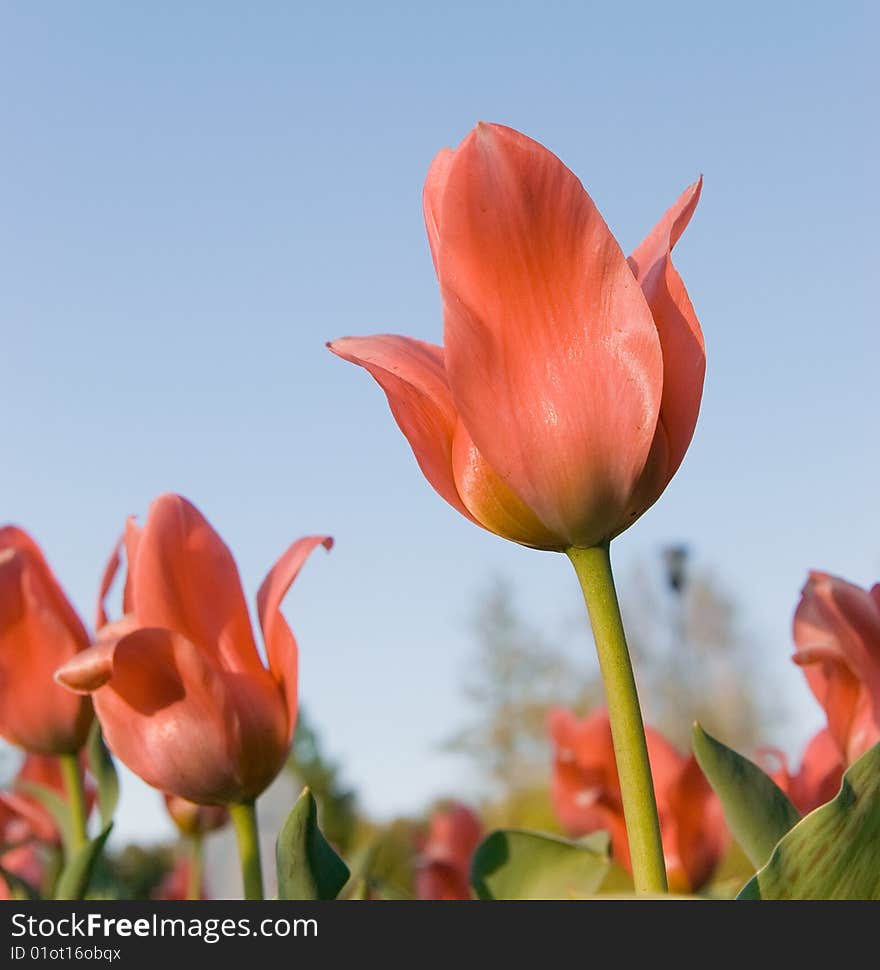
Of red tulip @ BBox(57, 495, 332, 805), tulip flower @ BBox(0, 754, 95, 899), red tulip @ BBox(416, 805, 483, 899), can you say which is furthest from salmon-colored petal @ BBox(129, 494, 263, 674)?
tulip flower @ BBox(0, 754, 95, 899)

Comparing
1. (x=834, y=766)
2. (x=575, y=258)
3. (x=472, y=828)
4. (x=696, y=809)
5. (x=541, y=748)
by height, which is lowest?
(x=541, y=748)

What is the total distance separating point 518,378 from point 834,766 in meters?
0.51

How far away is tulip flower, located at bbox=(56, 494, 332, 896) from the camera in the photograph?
74 centimetres

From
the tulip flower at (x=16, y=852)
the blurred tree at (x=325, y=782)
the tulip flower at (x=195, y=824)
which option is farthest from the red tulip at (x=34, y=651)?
the blurred tree at (x=325, y=782)

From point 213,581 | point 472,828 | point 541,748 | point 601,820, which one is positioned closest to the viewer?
point 213,581

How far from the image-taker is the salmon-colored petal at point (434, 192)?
2.00ft

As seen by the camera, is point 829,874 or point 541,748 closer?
point 829,874

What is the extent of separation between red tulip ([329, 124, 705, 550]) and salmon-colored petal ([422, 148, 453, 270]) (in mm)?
54

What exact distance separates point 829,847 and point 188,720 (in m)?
0.42

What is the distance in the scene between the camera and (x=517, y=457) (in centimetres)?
54

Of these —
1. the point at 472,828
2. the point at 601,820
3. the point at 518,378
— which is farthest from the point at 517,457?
the point at 472,828

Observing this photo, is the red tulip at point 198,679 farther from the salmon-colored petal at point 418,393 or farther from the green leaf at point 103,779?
the green leaf at point 103,779

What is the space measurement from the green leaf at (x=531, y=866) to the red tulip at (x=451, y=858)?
0.25 meters

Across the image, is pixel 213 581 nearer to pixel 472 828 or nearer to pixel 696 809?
pixel 696 809
